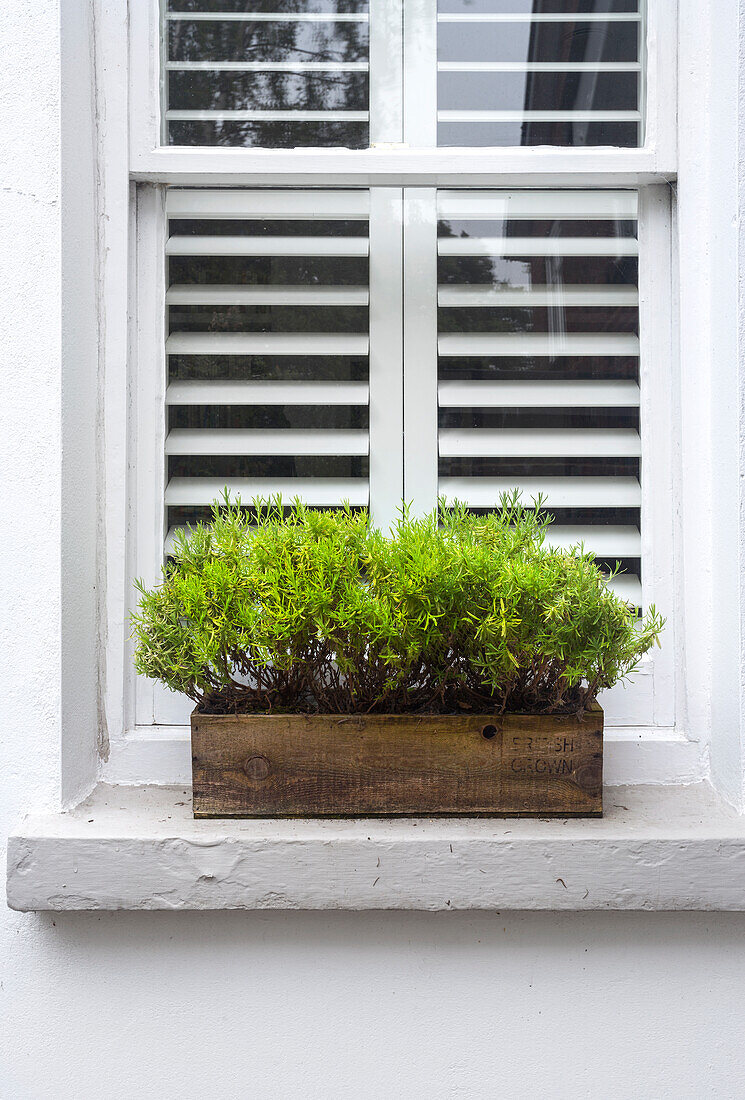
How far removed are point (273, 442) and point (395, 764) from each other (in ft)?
1.77

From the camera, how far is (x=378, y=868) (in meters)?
1.04

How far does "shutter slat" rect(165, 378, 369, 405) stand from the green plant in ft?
0.86

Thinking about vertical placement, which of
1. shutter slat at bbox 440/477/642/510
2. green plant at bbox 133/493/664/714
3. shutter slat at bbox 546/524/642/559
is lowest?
green plant at bbox 133/493/664/714

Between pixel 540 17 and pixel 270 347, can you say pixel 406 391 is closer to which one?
pixel 270 347

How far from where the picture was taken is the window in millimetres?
1295

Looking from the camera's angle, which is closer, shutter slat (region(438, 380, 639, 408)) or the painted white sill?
the painted white sill

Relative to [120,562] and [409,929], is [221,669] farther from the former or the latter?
[409,929]

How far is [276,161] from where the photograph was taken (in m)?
A: 1.24

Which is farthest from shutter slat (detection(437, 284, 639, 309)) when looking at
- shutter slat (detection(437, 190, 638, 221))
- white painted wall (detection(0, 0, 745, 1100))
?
white painted wall (detection(0, 0, 745, 1100))

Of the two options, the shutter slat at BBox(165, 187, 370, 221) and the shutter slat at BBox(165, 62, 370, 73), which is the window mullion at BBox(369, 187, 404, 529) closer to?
the shutter slat at BBox(165, 187, 370, 221)

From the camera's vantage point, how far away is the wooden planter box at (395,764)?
1075 mm

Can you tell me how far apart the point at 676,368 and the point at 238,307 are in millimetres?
693

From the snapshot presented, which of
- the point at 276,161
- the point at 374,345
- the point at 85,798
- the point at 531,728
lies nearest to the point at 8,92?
the point at 276,161

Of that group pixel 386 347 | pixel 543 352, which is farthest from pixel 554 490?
pixel 386 347
